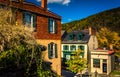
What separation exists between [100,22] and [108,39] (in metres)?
41.3

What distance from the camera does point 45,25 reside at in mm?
25375

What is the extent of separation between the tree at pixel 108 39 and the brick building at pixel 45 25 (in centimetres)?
2435

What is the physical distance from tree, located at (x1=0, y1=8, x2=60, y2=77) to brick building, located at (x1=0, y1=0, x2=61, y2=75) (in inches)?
522

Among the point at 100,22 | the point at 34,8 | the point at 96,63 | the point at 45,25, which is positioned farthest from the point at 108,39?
the point at 100,22

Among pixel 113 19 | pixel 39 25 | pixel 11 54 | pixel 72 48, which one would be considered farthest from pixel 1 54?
pixel 113 19

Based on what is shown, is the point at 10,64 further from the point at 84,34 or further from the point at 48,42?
the point at 84,34

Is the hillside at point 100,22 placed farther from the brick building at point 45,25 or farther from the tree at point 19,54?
the tree at point 19,54

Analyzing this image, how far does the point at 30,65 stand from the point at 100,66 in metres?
33.8

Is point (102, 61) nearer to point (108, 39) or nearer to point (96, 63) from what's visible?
point (96, 63)

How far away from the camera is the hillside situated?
85938mm

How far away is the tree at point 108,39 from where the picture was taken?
4897 cm

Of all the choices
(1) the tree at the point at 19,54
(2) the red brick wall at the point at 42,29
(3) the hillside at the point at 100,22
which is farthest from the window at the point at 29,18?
(3) the hillside at the point at 100,22

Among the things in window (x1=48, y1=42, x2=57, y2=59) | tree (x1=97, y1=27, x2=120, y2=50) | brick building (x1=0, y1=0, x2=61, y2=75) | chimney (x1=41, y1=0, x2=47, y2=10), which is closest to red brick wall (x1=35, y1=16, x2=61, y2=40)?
brick building (x1=0, y1=0, x2=61, y2=75)

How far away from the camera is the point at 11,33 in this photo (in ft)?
24.6
